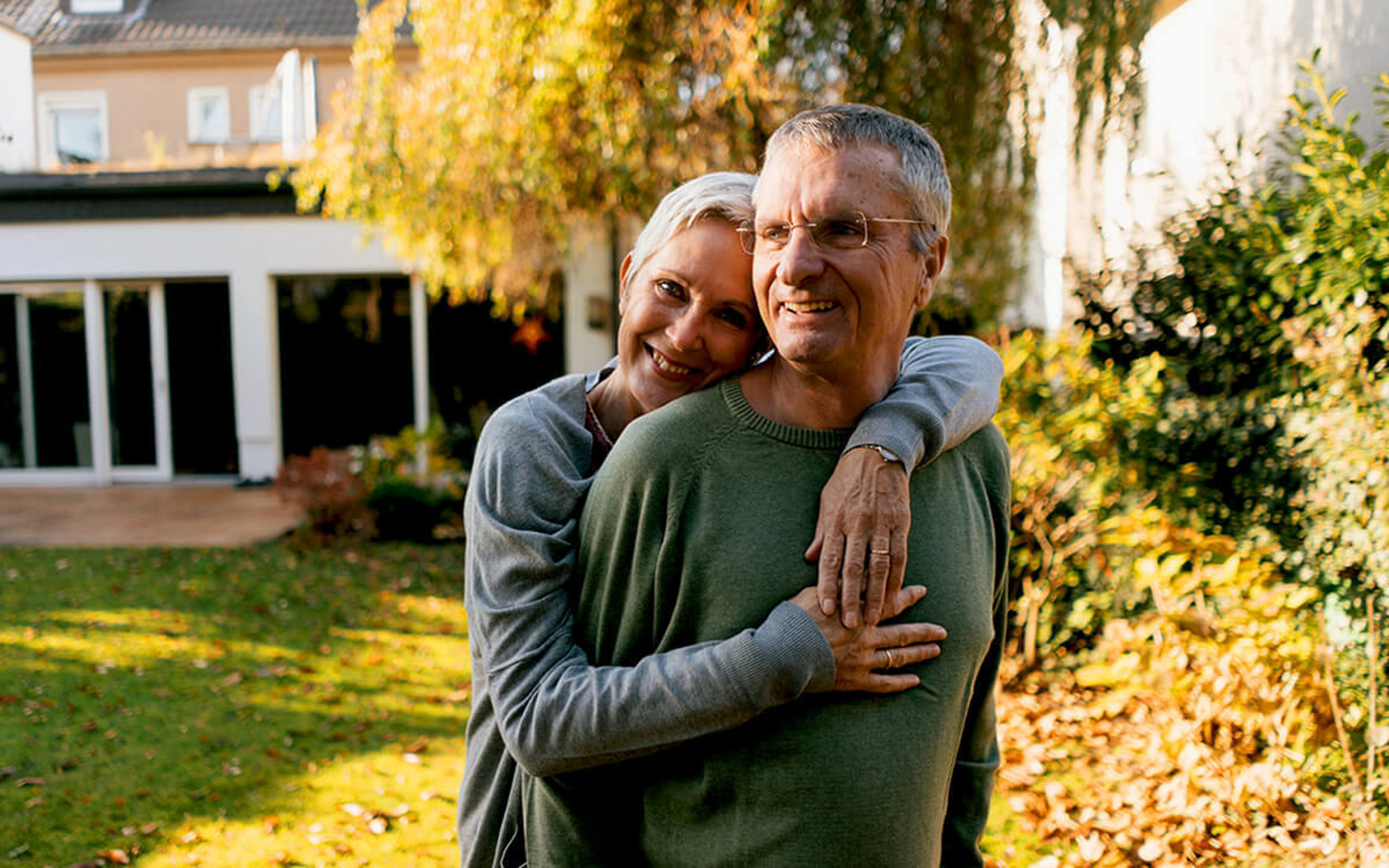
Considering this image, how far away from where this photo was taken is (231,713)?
5379 millimetres

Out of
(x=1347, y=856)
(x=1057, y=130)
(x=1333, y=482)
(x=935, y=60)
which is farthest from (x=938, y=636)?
(x=1057, y=130)

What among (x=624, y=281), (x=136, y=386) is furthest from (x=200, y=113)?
(x=624, y=281)

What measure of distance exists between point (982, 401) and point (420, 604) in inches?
255

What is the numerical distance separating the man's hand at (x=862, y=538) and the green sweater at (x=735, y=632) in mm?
49

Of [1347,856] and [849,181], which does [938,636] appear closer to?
[849,181]

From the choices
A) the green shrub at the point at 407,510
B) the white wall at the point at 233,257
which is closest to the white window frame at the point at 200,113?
the white wall at the point at 233,257

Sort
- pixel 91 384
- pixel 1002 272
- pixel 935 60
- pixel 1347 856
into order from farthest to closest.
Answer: pixel 91 384 < pixel 1002 272 < pixel 935 60 < pixel 1347 856

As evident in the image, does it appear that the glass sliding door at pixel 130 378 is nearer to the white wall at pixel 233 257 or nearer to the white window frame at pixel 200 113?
the white wall at pixel 233 257

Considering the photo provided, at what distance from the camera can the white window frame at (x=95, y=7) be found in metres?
20.4

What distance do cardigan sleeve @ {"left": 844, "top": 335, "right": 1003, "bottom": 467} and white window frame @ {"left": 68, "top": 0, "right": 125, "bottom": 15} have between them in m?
23.5

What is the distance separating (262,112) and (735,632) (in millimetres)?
20495

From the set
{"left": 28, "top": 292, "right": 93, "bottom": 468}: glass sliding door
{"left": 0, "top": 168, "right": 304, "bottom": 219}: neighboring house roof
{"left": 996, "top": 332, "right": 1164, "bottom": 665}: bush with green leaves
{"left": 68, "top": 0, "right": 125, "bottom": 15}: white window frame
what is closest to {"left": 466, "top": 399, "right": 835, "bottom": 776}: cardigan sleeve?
{"left": 996, "top": 332, "right": 1164, "bottom": 665}: bush with green leaves

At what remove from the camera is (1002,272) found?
7.47m

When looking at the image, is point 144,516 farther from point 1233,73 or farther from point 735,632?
point 735,632
